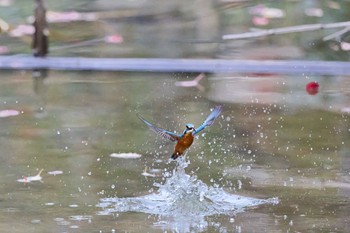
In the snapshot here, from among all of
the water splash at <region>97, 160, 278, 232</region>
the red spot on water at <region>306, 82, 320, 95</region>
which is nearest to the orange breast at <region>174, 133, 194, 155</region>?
the water splash at <region>97, 160, 278, 232</region>

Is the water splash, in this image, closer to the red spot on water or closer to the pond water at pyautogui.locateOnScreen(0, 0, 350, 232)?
the pond water at pyautogui.locateOnScreen(0, 0, 350, 232)

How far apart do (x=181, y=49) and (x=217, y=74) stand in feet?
4.41

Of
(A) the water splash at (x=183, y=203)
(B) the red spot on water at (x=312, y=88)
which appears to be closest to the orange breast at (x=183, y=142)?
(A) the water splash at (x=183, y=203)

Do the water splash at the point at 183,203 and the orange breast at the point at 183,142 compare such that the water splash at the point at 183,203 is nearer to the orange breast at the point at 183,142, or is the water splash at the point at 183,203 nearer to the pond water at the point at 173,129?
the pond water at the point at 173,129

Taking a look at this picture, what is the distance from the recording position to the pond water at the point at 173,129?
5.46 m

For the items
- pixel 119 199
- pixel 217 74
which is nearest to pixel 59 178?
pixel 119 199

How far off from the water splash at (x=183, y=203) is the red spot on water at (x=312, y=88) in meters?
3.61

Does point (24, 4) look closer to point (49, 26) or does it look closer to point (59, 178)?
point (49, 26)

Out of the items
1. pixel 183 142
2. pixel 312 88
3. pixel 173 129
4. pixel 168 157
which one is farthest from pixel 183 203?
pixel 312 88

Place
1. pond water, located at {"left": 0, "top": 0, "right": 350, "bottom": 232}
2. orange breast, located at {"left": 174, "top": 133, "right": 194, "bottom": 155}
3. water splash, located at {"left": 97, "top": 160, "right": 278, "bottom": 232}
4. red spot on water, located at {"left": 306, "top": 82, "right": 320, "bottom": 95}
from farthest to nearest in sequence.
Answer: red spot on water, located at {"left": 306, "top": 82, "right": 320, "bottom": 95}
orange breast, located at {"left": 174, "top": 133, "right": 194, "bottom": 155}
pond water, located at {"left": 0, "top": 0, "right": 350, "bottom": 232}
water splash, located at {"left": 97, "top": 160, "right": 278, "bottom": 232}

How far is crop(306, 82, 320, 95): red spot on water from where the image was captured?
9461 mm

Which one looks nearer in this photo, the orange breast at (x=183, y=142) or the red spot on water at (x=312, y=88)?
the orange breast at (x=183, y=142)

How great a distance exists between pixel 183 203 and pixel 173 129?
2.26 meters

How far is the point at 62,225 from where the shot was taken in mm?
5152
